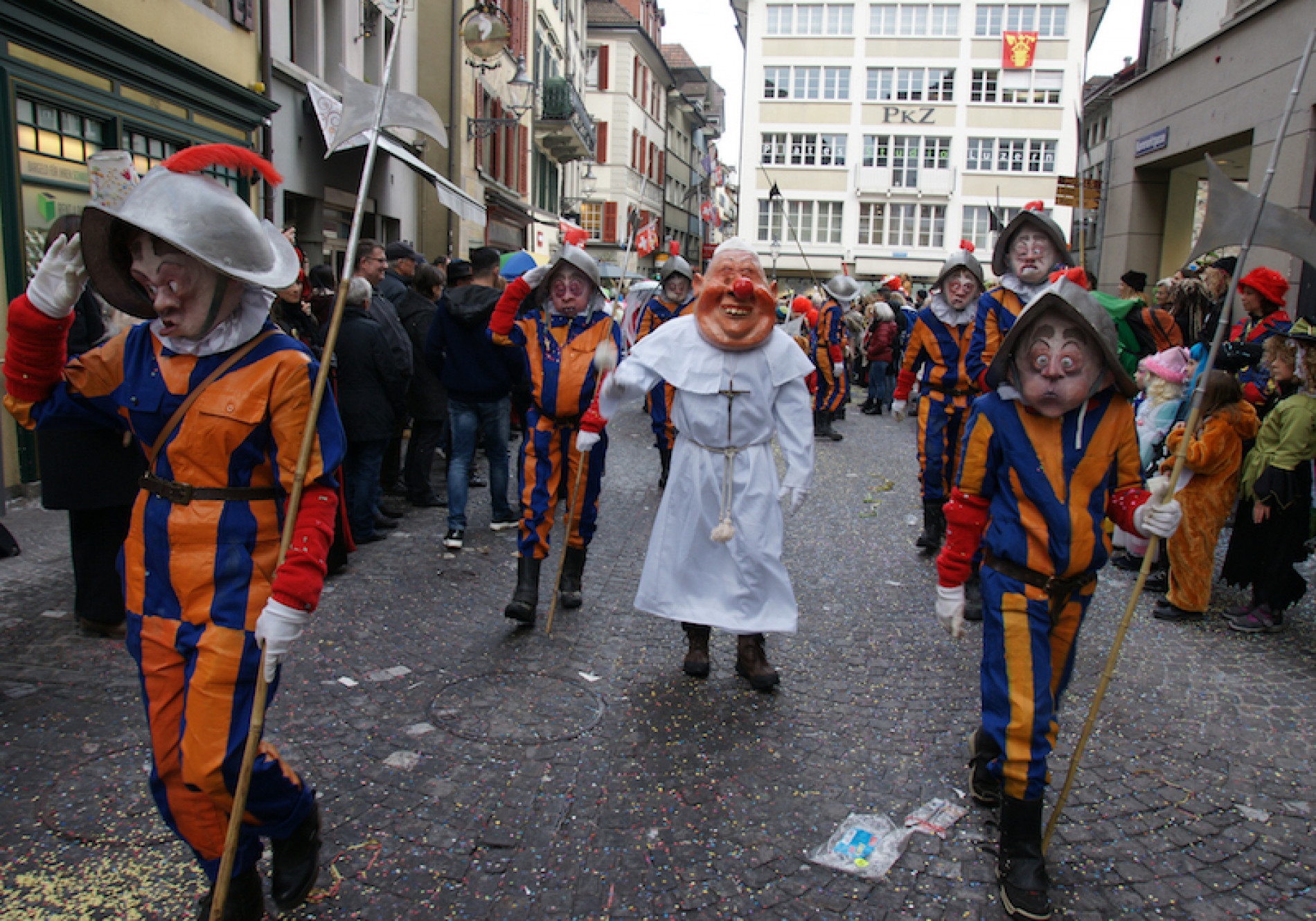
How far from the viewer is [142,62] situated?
9602mm

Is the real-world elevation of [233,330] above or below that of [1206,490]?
above

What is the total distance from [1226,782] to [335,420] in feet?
11.9

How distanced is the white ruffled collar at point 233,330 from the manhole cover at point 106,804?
167 centimetres

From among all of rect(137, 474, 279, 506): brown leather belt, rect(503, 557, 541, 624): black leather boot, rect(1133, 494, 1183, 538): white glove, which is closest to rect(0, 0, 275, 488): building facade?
rect(503, 557, 541, 624): black leather boot

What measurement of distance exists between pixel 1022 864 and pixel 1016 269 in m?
3.75

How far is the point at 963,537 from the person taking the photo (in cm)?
336

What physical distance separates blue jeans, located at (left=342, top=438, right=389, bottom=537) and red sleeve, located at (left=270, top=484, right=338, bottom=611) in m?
4.64

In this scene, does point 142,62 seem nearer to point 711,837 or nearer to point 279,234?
point 279,234

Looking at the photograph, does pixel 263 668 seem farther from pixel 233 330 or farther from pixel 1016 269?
pixel 1016 269

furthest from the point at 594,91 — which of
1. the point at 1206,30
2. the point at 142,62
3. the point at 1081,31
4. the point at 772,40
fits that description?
the point at 142,62

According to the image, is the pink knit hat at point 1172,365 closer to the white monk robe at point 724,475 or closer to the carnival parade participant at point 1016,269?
the carnival parade participant at point 1016,269

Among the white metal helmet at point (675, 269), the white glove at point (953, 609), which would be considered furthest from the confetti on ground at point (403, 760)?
the white metal helmet at point (675, 269)

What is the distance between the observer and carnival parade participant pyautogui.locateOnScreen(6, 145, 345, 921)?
A: 2.53 meters

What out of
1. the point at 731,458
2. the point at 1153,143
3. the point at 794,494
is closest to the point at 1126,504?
the point at 794,494
